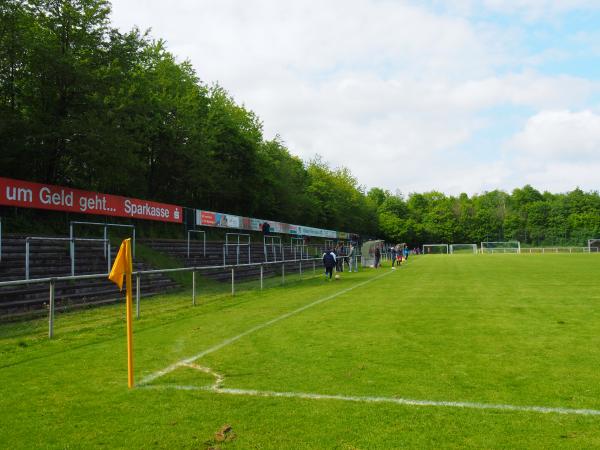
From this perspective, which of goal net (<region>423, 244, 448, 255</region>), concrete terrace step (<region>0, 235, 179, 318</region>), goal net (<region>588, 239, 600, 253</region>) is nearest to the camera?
concrete terrace step (<region>0, 235, 179, 318</region>)

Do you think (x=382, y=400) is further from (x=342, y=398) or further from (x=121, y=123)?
(x=121, y=123)

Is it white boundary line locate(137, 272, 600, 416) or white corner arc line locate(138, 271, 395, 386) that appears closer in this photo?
white boundary line locate(137, 272, 600, 416)

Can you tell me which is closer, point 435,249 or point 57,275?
point 57,275

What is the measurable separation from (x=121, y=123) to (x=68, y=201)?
19.0 feet

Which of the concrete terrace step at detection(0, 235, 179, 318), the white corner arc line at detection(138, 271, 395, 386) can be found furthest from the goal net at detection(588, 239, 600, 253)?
the white corner arc line at detection(138, 271, 395, 386)

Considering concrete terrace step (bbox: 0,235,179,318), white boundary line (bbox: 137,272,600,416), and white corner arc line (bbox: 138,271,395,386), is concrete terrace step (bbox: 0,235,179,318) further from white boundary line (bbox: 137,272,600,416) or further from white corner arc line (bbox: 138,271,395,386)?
white boundary line (bbox: 137,272,600,416)

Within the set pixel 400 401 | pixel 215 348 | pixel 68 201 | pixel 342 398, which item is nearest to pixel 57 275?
pixel 68 201

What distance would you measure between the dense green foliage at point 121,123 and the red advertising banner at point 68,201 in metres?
1.75

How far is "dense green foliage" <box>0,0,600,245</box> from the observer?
2012cm

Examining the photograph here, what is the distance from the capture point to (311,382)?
222 inches

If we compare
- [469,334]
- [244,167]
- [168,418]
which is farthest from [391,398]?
[244,167]

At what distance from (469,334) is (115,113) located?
1846cm

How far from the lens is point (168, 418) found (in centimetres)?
454

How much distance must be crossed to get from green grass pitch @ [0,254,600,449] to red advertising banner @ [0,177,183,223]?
7735 mm
